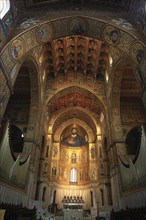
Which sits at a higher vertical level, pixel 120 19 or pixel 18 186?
pixel 120 19

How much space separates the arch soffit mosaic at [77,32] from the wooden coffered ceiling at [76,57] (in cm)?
353

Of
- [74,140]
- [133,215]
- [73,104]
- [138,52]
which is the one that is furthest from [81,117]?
[133,215]

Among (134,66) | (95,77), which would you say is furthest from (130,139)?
(134,66)

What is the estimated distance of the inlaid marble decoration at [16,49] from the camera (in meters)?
8.45

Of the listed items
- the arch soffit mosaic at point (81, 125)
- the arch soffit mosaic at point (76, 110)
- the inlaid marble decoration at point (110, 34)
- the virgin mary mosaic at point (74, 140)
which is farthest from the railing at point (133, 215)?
the virgin mary mosaic at point (74, 140)

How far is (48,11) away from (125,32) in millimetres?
5051

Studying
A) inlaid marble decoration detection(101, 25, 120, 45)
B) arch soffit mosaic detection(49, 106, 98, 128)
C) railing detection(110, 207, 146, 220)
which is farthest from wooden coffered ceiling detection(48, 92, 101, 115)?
railing detection(110, 207, 146, 220)

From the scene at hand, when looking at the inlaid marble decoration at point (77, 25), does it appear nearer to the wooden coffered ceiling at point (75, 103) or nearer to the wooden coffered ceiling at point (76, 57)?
the wooden coffered ceiling at point (76, 57)

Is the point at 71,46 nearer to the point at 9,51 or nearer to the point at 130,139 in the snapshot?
the point at 9,51

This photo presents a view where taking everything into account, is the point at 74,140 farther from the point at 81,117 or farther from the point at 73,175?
the point at 73,175

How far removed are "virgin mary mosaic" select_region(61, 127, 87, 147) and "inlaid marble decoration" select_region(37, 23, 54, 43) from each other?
18.5 meters

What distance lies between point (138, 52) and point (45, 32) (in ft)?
19.0

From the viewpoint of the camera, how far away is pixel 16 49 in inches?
349

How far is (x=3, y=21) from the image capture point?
766 centimetres
